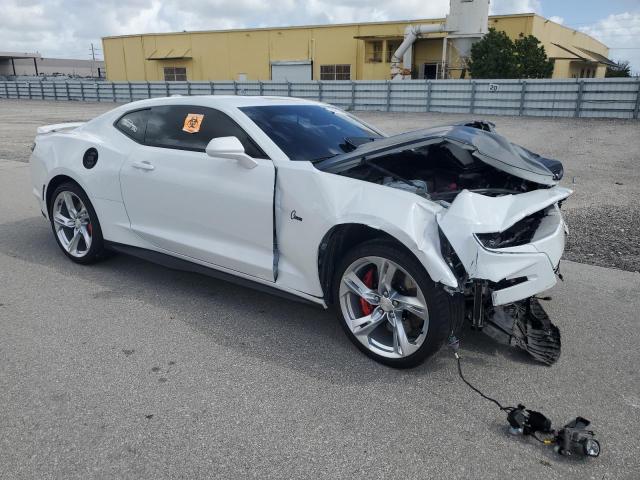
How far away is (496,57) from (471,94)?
31.3 feet

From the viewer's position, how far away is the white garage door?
144 ft

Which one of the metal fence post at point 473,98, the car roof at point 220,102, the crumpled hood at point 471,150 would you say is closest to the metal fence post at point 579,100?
the metal fence post at point 473,98

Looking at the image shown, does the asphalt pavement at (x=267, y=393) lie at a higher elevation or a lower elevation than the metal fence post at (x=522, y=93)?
lower

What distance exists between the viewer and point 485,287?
293cm

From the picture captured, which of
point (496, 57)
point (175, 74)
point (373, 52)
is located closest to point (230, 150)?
point (496, 57)

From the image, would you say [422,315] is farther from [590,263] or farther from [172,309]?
[590,263]

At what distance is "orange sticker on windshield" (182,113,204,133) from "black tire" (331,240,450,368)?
1720 millimetres

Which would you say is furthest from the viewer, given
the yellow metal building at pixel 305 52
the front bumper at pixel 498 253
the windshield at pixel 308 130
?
the yellow metal building at pixel 305 52

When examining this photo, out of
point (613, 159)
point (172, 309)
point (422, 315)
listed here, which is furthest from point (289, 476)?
point (613, 159)

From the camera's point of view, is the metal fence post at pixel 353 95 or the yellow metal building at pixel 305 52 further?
the yellow metal building at pixel 305 52

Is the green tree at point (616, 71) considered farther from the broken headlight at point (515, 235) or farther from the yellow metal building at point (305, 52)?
the broken headlight at point (515, 235)

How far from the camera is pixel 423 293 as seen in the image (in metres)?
3.02

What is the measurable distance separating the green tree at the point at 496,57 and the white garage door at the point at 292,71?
1605 cm

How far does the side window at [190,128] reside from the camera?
3.95m
